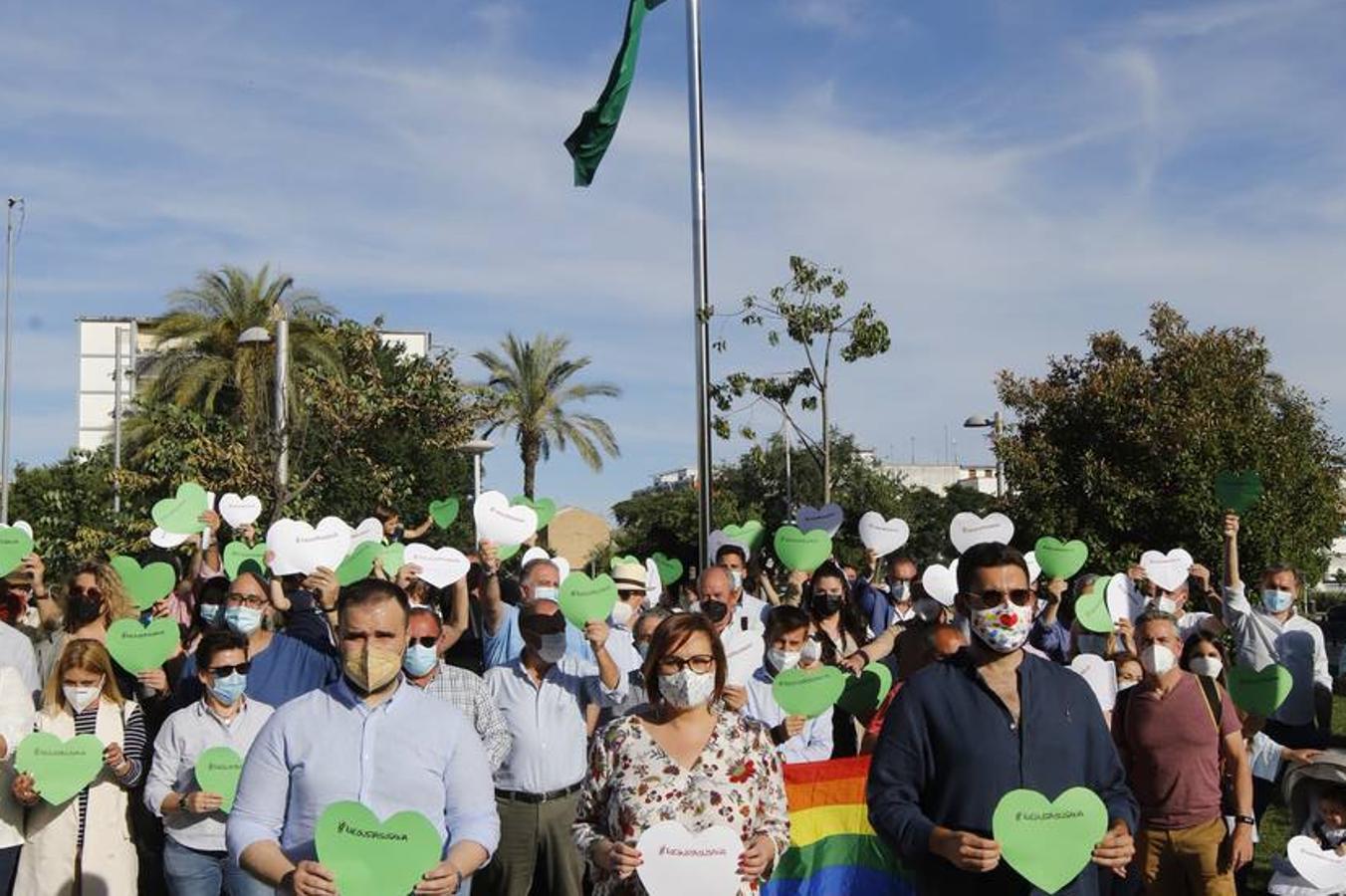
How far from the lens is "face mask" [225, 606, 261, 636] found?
779 cm

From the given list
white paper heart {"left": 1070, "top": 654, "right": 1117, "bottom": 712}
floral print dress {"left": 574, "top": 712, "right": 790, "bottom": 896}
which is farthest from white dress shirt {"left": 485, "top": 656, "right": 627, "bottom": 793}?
white paper heart {"left": 1070, "top": 654, "right": 1117, "bottom": 712}

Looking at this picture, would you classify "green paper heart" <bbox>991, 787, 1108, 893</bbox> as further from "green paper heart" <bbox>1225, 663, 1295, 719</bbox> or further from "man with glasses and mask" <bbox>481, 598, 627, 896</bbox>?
"green paper heart" <bbox>1225, 663, 1295, 719</bbox>

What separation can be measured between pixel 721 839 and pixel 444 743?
0.92 metres

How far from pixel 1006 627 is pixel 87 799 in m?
4.71

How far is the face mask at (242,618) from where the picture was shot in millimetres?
7785

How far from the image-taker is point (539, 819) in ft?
23.3

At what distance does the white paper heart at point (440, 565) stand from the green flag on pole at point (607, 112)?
8086 mm

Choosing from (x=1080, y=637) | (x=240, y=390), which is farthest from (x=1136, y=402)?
(x=240, y=390)

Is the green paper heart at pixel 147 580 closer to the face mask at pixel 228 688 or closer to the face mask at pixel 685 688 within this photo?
the face mask at pixel 228 688

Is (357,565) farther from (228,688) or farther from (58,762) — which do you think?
(58,762)

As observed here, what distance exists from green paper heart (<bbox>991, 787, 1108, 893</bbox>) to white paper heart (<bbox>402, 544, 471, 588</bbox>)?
5.38m

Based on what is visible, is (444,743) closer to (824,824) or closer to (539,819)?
(539,819)

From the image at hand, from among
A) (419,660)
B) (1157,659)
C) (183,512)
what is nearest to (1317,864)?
(1157,659)

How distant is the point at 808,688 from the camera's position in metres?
7.12
